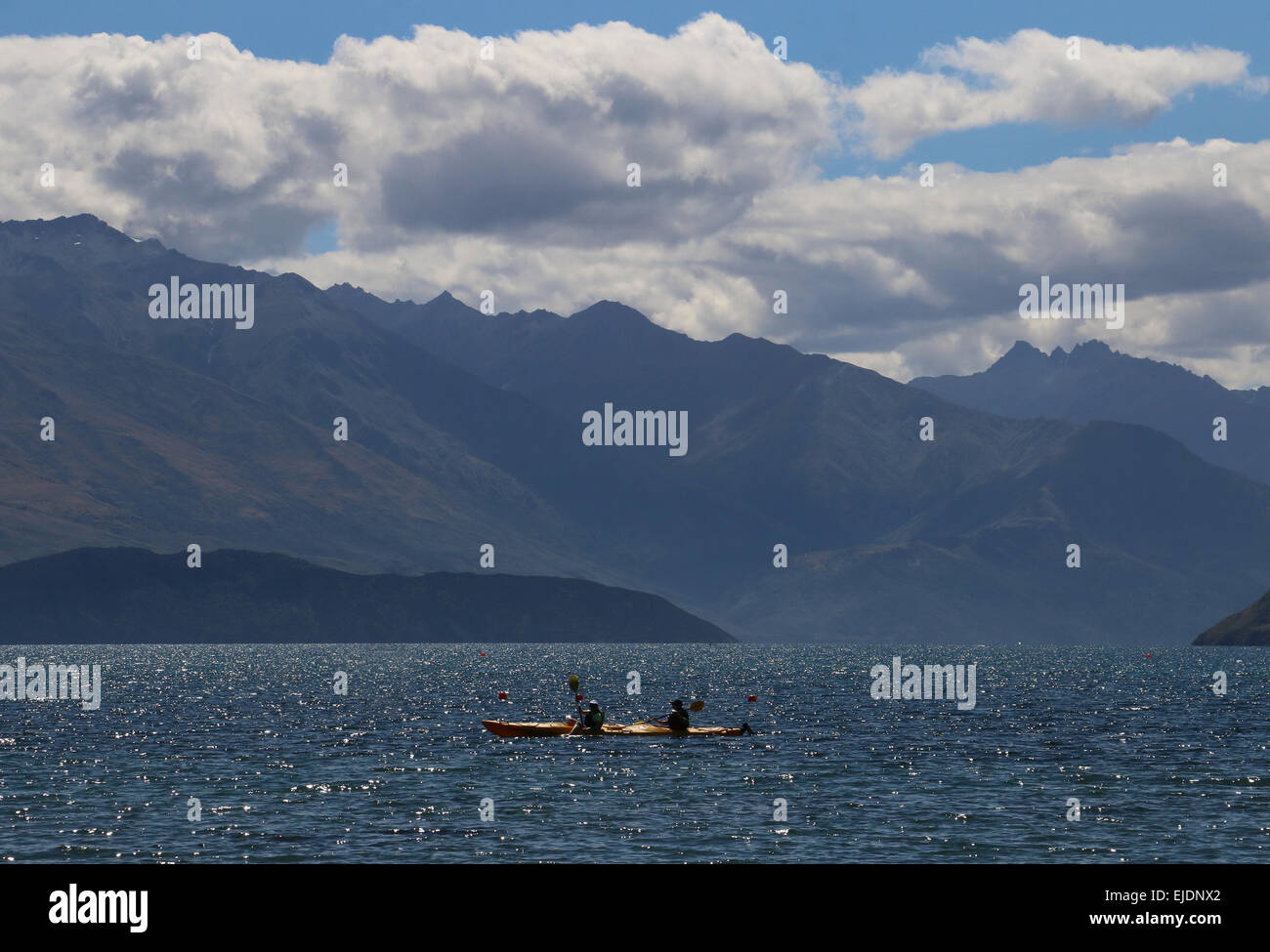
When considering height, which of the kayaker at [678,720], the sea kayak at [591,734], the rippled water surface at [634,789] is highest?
the kayaker at [678,720]

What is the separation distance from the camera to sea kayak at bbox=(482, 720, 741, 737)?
9807cm

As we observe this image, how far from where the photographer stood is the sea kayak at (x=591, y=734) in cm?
9807

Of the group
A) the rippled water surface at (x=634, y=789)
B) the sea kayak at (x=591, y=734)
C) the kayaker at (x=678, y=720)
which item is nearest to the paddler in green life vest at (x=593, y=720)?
the sea kayak at (x=591, y=734)

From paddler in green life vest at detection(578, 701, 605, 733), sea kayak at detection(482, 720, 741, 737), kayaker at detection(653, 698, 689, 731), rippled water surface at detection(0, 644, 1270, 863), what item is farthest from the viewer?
sea kayak at detection(482, 720, 741, 737)

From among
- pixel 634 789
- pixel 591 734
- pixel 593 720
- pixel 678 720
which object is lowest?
pixel 634 789

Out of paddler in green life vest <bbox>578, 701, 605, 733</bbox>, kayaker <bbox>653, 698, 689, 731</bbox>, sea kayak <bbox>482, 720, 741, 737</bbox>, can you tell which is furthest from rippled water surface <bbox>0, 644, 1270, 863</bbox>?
paddler in green life vest <bbox>578, 701, 605, 733</bbox>

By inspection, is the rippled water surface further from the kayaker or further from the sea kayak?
the kayaker

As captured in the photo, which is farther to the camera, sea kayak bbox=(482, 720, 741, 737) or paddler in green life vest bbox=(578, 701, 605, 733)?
sea kayak bbox=(482, 720, 741, 737)

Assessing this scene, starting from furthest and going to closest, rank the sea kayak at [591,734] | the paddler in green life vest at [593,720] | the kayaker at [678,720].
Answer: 1. the sea kayak at [591,734]
2. the kayaker at [678,720]
3. the paddler in green life vest at [593,720]

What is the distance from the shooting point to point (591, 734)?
97188 mm

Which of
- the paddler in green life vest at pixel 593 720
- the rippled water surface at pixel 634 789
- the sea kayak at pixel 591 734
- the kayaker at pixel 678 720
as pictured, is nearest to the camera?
the rippled water surface at pixel 634 789

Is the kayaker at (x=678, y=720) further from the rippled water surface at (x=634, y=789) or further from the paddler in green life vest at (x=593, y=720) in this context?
the paddler in green life vest at (x=593, y=720)

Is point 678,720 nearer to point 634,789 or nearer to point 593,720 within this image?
point 593,720

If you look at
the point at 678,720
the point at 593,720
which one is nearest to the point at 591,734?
the point at 593,720
